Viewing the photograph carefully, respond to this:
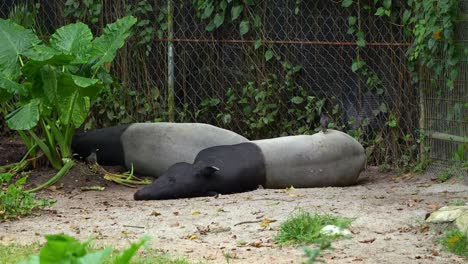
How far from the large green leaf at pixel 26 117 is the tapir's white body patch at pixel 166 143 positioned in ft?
5.41

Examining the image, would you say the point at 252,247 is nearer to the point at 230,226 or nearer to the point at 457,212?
the point at 230,226

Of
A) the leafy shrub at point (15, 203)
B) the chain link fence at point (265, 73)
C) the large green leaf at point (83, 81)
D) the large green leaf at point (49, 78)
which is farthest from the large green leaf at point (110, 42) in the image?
the leafy shrub at point (15, 203)

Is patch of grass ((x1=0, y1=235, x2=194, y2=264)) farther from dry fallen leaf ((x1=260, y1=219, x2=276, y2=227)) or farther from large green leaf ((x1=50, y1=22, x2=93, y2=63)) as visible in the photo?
large green leaf ((x1=50, y1=22, x2=93, y2=63))

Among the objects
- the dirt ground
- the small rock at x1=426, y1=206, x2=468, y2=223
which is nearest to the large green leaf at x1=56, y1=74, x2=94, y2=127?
the dirt ground

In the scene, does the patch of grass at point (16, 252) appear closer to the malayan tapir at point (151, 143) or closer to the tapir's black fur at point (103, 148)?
the malayan tapir at point (151, 143)

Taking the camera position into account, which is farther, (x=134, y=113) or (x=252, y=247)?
(x=134, y=113)

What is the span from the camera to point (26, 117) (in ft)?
27.5

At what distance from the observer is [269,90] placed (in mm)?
10461

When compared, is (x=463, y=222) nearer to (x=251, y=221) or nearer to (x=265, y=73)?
(x=251, y=221)

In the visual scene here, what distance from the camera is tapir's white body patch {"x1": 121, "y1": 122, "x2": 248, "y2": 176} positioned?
9.68 metres

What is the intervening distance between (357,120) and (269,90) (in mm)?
1087

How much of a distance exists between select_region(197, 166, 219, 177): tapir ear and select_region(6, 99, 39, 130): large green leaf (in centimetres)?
157

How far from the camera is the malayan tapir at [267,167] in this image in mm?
8625

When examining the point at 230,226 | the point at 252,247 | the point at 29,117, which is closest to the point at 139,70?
the point at 29,117
